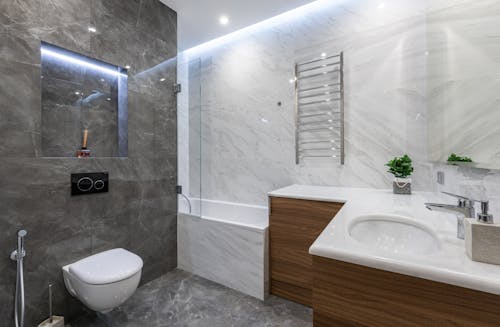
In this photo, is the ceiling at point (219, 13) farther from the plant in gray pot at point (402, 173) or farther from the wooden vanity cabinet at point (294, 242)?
the wooden vanity cabinet at point (294, 242)

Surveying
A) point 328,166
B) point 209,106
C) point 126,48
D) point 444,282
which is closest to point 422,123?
point 328,166

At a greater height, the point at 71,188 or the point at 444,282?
the point at 71,188

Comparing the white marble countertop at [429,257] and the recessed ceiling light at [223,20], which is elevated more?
the recessed ceiling light at [223,20]

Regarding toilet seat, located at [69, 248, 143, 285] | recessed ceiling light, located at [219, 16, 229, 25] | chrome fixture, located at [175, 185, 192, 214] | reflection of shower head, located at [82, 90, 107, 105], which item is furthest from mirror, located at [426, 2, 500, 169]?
reflection of shower head, located at [82, 90, 107, 105]

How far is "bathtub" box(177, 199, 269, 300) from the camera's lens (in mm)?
1979

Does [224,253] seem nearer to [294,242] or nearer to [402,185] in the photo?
[294,242]

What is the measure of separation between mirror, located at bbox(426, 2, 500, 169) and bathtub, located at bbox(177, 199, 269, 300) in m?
1.43

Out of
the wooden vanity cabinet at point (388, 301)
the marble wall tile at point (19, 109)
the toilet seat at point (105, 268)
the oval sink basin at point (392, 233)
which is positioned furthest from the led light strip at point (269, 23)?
the toilet seat at point (105, 268)

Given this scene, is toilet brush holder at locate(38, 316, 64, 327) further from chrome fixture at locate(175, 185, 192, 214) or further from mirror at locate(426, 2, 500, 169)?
mirror at locate(426, 2, 500, 169)

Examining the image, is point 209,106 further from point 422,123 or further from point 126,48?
point 422,123

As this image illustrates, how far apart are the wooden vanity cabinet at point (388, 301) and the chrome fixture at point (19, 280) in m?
1.67

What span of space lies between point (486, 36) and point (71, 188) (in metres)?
2.59

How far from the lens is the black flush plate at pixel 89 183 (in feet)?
5.58

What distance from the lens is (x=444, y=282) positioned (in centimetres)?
56
